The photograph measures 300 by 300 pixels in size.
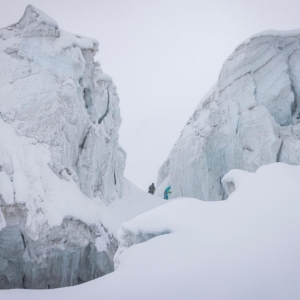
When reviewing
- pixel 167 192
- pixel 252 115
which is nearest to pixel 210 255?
pixel 252 115

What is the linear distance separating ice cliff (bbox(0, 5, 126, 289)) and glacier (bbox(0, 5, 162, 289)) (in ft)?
0.10

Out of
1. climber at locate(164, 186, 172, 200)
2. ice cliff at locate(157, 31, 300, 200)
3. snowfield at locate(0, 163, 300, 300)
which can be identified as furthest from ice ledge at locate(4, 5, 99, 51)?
climber at locate(164, 186, 172, 200)

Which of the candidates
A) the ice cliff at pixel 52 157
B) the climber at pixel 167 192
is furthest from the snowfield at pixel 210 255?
the climber at pixel 167 192

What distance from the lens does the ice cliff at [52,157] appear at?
339 inches

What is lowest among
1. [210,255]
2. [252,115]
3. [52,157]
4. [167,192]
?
[167,192]

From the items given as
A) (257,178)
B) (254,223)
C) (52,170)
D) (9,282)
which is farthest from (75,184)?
(254,223)

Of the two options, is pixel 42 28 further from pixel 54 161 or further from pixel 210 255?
pixel 210 255

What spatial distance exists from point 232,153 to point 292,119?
3881mm

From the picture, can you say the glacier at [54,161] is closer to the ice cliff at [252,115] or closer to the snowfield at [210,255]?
the snowfield at [210,255]

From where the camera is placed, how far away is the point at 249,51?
1731 cm

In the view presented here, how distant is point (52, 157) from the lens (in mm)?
10961

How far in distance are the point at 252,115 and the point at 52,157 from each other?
11.2 meters

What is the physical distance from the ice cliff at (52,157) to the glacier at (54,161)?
3 cm

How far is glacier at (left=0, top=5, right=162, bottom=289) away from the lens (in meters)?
8.62
